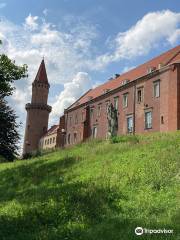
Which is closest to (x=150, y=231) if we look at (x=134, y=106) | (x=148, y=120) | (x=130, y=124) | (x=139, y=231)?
(x=139, y=231)

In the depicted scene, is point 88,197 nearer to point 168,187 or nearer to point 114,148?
point 168,187

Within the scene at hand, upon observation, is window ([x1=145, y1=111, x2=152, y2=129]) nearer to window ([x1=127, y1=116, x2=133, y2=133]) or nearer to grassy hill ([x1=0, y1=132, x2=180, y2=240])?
window ([x1=127, y1=116, x2=133, y2=133])

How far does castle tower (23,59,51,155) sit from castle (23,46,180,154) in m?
15.6

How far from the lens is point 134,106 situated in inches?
1772

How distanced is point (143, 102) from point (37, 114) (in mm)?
43584

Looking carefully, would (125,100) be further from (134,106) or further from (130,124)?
(130,124)

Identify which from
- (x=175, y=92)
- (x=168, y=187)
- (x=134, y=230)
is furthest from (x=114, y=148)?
(x=175, y=92)

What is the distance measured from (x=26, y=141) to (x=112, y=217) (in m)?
74.1

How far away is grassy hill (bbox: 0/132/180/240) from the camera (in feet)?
36.3

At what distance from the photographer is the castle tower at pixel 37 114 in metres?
83.0

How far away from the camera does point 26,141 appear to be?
8438 cm

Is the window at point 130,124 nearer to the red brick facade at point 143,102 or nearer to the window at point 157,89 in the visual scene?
the red brick facade at point 143,102

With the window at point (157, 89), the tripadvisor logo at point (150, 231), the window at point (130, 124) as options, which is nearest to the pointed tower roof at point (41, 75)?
the window at point (130, 124)

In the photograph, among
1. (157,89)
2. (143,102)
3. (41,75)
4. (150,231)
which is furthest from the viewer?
(41,75)
